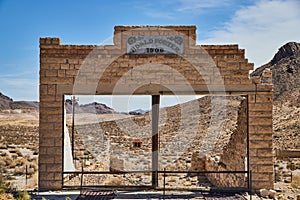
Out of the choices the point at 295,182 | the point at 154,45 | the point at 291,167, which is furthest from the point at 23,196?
the point at 291,167

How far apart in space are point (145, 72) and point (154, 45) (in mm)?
835

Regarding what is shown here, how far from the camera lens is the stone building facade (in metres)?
11.7

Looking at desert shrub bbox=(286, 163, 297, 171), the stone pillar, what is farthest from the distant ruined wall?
desert shrub bbox=(286, 163, 297, 171)

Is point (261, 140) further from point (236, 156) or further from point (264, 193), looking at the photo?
point (236, 156)

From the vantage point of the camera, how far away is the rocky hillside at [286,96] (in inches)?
1420

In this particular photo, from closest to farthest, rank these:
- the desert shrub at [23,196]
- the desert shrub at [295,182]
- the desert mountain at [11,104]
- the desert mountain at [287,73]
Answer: the desert shrub at [23,196], the desert shrub at [295,182], the desert mountain at [287,73], the desert mountain at [11,104]

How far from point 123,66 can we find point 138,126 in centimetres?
5093

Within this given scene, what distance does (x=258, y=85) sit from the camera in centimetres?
1173

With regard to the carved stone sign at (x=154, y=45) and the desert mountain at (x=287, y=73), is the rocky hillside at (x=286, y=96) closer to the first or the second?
the desert mountain at (x=287, y=73)

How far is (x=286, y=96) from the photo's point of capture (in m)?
54.7

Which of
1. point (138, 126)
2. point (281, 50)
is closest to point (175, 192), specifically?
point (138, 126)

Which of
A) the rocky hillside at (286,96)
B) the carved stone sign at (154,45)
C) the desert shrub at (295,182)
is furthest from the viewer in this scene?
the rocky hillside at (286,96)

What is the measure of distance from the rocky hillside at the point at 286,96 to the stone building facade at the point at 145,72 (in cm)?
2121

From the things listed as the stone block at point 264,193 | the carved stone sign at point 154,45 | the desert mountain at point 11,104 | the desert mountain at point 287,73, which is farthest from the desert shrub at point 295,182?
the desert mountain at point 11,104
